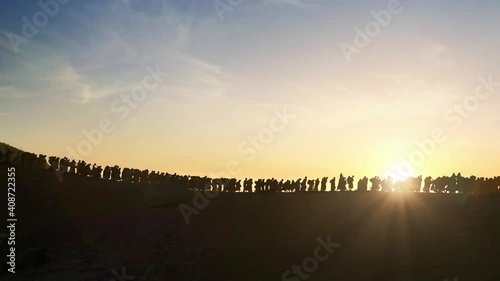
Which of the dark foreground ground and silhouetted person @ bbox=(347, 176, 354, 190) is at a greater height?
silhouetted person @ bbox=(347, 176, 354, 190)

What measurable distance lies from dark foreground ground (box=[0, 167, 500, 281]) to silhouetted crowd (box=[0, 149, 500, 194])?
487cm

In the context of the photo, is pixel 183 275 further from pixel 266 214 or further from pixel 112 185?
pixel 112 185

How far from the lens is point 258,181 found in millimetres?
39281

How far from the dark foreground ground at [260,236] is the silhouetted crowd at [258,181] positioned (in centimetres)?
487

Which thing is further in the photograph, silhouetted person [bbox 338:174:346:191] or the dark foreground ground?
silhouetted person [bbox 338:174:346:191]

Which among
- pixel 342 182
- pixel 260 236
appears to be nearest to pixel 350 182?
pixel 342 182

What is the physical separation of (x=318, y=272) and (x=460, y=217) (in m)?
8.82

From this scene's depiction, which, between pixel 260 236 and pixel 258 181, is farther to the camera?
pixel 258 181

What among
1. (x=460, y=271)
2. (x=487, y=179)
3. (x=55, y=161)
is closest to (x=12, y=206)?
(x=55, y=161)

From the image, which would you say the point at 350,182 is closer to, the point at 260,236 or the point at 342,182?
the point at 342,182

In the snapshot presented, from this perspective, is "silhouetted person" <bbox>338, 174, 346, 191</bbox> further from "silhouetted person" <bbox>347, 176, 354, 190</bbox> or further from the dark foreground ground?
the dark foreground ground

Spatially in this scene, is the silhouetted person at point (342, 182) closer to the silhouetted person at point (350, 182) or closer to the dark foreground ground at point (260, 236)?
the silhouetted person at point (350, 182)

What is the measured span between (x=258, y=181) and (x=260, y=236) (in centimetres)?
1605

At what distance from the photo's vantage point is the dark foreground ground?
60.3 feet
